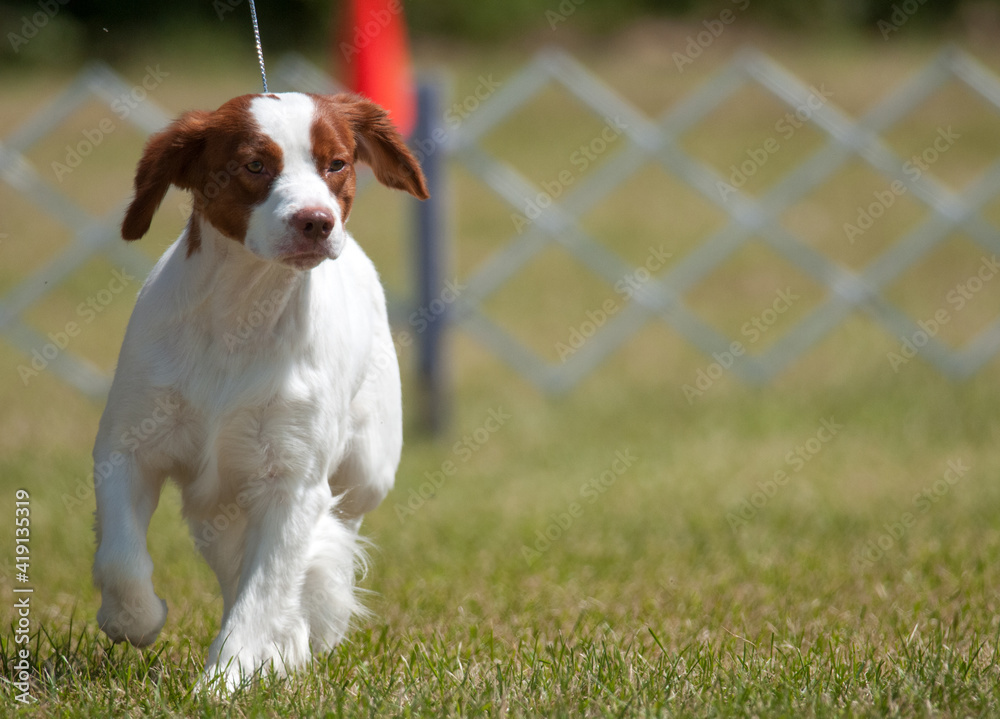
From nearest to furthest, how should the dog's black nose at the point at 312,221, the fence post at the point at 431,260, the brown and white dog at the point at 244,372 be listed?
the dog's black nose at the point at 312,221, the brown and white dog at the point at 244,372, the fence post at the point at 431,260

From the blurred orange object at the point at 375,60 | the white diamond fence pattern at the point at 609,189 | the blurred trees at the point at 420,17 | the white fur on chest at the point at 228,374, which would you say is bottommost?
the blurred trees at the point at 420,17

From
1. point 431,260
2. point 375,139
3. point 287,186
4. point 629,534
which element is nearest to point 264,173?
point 287,186

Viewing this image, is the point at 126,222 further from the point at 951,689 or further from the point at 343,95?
the point at 951,689

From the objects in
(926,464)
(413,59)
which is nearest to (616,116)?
(926,464)

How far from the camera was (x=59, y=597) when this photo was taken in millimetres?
3592

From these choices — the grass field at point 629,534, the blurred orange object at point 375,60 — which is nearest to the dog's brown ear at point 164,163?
the grass field at point 629,534

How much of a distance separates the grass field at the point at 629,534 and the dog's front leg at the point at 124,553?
121 mm

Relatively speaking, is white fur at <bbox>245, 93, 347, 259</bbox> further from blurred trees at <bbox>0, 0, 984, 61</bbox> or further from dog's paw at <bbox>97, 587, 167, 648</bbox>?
blurred trees at <bbox>0, 0, 984, 61</bbox>

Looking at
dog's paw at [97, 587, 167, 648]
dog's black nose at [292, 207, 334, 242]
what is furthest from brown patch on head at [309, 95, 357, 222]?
dog's paw at [97, 587, 167, 648]

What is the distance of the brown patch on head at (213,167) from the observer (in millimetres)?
2336

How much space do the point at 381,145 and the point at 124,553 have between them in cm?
103

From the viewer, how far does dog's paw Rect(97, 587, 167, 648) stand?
8.14ft

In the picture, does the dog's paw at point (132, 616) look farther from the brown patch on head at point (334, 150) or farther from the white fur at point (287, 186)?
the brown patch on head at point (334, 150)

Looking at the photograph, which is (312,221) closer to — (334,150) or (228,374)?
(334,150)
